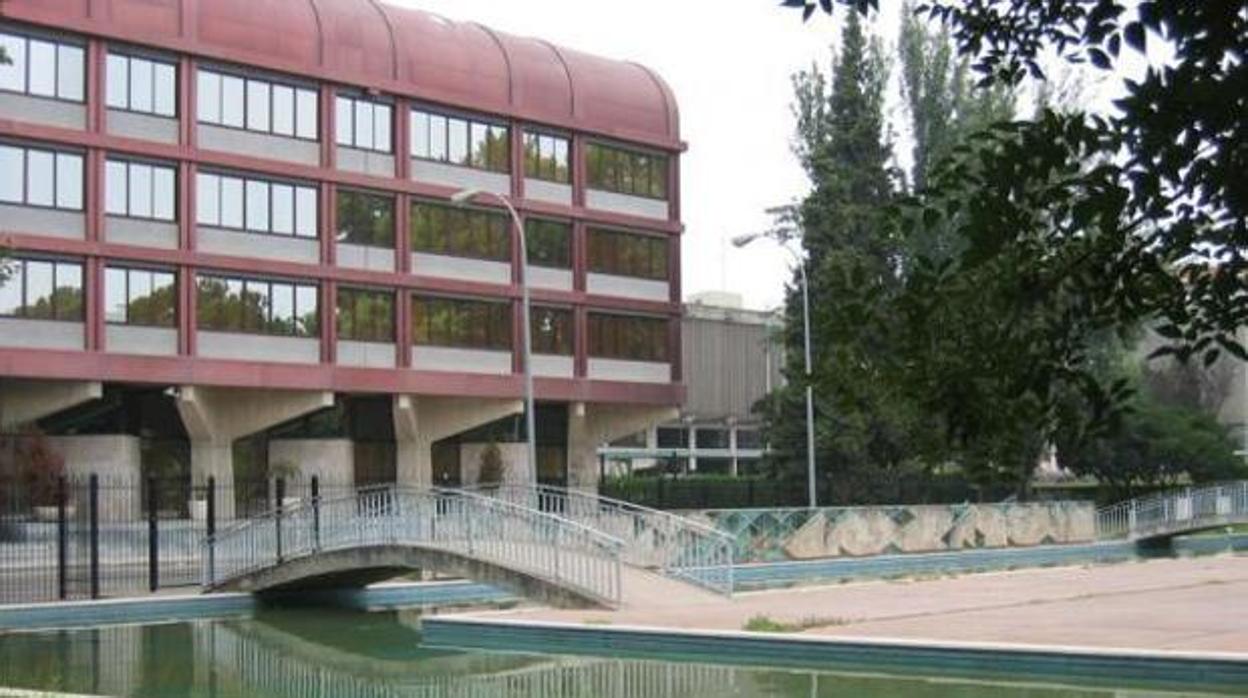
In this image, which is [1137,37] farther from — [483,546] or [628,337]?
[628,337]

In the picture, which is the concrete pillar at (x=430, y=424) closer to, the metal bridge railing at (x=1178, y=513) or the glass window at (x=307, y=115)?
the glass window at (x=307, y=115)

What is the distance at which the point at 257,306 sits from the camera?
49062 millimetres

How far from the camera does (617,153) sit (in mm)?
59156

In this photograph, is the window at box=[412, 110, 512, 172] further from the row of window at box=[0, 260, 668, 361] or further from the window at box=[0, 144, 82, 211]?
the window at box=[0, 144, 82, 211]

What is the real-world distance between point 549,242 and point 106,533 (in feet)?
76.8

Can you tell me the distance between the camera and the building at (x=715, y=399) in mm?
83125

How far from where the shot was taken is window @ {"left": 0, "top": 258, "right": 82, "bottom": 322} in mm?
44000

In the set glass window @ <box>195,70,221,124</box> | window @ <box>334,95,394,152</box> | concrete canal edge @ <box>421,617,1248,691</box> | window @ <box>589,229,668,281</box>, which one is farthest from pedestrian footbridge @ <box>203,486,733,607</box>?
window @ <box>589,229,668,281</box>

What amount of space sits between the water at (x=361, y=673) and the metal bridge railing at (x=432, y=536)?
171 centimetres

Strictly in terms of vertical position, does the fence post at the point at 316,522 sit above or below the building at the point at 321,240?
below

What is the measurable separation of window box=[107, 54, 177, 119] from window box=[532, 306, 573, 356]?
1461cm

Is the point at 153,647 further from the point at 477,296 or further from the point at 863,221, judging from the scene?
the point at 863,221

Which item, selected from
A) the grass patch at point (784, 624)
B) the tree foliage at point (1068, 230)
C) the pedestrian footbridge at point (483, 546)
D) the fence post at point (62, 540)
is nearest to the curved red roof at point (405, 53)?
the fence post at point (62, 540)

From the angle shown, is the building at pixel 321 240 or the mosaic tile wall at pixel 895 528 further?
the building at pixel 321 240
